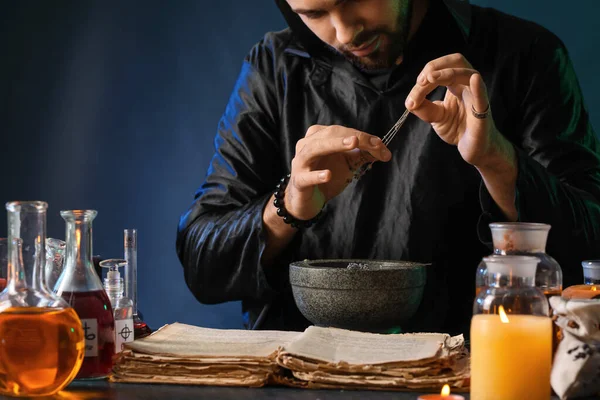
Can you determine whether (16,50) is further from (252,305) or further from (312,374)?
(312,374)

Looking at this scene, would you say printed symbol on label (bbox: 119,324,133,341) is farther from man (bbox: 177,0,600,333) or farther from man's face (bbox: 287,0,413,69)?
man's face (bbox: 287,0,413,69)

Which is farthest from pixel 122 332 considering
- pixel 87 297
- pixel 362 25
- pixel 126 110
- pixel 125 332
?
pixel 126 110

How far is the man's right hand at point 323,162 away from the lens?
4.99 feet

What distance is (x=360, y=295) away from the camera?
131 cm

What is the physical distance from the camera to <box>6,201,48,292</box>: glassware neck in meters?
1.01

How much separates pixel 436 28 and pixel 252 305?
0.87 m

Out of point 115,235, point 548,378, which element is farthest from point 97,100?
point 548,378

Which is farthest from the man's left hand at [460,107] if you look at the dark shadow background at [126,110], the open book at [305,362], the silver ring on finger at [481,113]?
the dark shadow background at [126,110]

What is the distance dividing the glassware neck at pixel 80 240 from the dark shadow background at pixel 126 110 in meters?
1.79

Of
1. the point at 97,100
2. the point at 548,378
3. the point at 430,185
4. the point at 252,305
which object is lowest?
the point at 252,305

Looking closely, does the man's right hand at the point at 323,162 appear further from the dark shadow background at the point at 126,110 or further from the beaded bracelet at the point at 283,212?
the dark shadow background at the point at 126,110

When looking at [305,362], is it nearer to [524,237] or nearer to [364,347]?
[364,347]

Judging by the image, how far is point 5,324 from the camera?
0.96 metres

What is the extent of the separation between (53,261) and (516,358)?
0.78 meters
